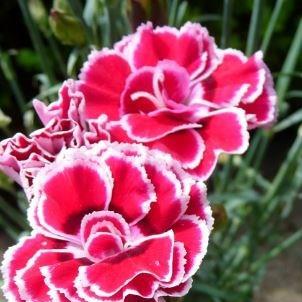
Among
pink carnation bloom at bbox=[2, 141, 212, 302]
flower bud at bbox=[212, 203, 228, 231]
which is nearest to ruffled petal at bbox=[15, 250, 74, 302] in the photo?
pink carnation bloom at bbox=[2, 141, 212, 302]

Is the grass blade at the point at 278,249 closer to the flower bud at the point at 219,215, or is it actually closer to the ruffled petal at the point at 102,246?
the flower bud at the point at 219,215

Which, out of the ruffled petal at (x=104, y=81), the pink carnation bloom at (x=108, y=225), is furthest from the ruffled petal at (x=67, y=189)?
the ruffled petal at (x=104, y=81)

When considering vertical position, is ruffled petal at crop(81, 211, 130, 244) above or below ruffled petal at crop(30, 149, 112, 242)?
below

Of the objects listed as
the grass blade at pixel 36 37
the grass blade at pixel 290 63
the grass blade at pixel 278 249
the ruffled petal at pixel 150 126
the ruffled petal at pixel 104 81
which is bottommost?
the grass blade at pixel 278 249

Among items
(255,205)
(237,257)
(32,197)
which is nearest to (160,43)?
(32,197)

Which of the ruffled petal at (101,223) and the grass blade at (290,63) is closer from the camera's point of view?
the ruffled petal at (101,223)

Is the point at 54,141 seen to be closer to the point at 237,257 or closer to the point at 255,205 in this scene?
the point at 255,205

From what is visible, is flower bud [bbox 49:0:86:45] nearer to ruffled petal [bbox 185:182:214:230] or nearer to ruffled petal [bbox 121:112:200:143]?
ruffled petal [bbox 121:112:200:143]
